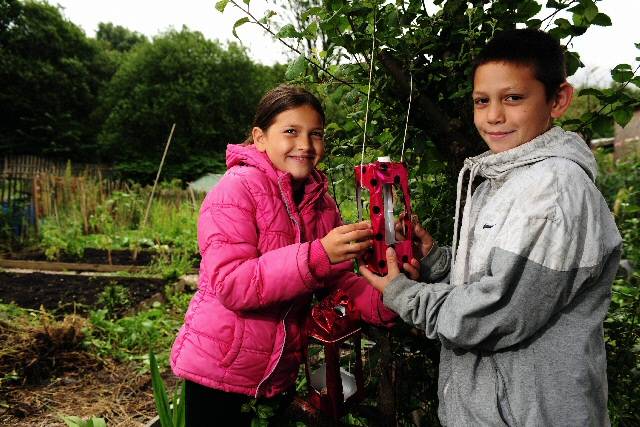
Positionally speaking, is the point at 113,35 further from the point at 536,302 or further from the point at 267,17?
the point at 536,302

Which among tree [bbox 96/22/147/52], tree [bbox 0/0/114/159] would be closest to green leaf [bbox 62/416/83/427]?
tree [bbox 0/0/114/159]

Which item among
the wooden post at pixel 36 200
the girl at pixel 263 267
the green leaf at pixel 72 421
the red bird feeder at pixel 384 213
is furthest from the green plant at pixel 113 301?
the red bird feeder at pixel 384 213

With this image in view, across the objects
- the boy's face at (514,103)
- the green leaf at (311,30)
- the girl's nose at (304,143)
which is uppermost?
the green leaf at (311,30)

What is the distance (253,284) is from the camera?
137cm

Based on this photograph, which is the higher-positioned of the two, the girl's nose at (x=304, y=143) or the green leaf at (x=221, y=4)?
the green leaf at (x=221, y=4)

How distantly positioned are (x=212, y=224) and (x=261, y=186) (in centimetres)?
21

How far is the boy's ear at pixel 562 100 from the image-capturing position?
1181 mm

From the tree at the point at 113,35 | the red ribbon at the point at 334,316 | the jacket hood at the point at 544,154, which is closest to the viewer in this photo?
the jacket hood at the point at 544,154

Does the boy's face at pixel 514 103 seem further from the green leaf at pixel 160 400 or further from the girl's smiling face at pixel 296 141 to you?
the green leaf at pixel 160 400

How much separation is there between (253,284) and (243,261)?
0.08 m

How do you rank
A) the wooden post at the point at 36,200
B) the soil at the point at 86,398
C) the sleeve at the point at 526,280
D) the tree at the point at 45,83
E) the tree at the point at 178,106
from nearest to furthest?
the sleeve at the point at 526,280
the soil at the point at 86,398
the wooden post at the point at 36,200
the tree at the point at 45,83
the tree at the point at 178,106

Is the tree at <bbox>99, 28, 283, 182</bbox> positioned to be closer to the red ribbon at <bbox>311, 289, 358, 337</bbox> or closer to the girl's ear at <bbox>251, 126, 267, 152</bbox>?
the girl's ear at <bbox>251, 126, 267, 152</bbox>

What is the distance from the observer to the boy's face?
3.77 feet

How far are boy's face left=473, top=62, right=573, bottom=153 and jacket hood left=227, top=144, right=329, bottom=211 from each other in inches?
25.6
